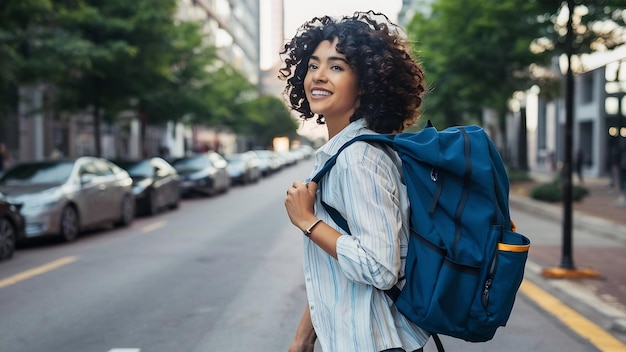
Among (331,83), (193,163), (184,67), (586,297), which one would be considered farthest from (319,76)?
(184,67)

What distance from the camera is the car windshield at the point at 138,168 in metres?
17.4

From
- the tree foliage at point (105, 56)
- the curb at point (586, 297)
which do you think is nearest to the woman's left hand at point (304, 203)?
the curb at point (586, 297)

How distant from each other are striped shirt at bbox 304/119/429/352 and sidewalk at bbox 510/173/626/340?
4.25 metres

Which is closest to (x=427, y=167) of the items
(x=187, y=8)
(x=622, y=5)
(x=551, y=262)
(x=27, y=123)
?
(x=551, y=262)

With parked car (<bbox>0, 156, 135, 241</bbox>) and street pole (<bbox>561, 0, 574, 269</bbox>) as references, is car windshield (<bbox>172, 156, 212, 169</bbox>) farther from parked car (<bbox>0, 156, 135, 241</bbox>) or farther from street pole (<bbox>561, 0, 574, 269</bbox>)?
street pole (<bbox>561, 0, 574, 269</bbox>)

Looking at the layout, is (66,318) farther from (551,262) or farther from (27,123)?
(27,123)

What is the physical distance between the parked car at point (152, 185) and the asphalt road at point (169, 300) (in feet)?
13.6

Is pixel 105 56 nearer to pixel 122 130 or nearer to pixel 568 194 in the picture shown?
pixel 568 194

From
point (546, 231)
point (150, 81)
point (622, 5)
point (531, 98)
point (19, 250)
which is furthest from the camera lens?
point (531, 98)

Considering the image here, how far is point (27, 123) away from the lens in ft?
88.7

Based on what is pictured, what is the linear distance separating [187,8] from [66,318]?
53.8 meters

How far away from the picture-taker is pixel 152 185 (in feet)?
55.0

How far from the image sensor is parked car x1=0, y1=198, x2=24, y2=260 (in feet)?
31.9

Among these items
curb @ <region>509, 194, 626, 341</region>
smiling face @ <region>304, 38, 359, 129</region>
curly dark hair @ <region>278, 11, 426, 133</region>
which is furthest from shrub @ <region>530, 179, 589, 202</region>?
smiling face @ <region>304, 38, 359, 129</region>
